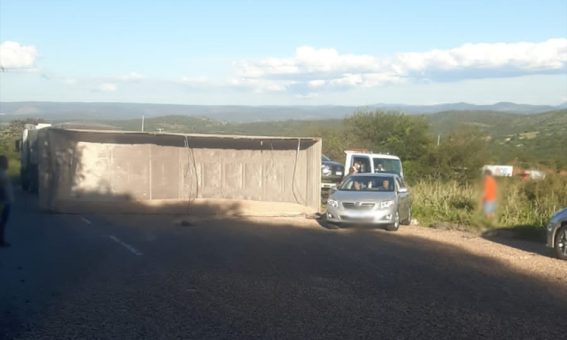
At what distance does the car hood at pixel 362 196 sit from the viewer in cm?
1989

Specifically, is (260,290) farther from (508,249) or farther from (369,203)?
(369,203)

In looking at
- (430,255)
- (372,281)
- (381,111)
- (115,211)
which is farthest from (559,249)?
(381,111)

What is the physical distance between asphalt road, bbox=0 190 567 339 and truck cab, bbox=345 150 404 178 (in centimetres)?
835

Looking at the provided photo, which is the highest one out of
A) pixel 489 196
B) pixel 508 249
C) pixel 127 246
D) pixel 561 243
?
pixel 489 196

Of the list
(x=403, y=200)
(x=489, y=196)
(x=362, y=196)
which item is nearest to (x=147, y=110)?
(x=403, y=200)

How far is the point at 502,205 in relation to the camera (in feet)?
59.9

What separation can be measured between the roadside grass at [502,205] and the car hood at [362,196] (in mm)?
2013

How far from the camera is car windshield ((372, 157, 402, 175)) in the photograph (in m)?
26.0

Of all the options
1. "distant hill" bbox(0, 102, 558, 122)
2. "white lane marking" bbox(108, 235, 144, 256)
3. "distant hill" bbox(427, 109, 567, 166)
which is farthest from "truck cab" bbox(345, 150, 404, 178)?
"distant hill" bbox(0, 102, 558, 122)

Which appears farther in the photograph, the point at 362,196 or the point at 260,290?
the point at 362,196

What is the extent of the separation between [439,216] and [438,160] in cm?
1670

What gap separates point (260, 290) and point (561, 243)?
23.7ft

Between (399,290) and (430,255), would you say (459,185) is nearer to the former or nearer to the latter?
(430,255)

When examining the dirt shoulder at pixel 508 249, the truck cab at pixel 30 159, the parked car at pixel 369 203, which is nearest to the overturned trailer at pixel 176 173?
the parked car at pixel 369 203
